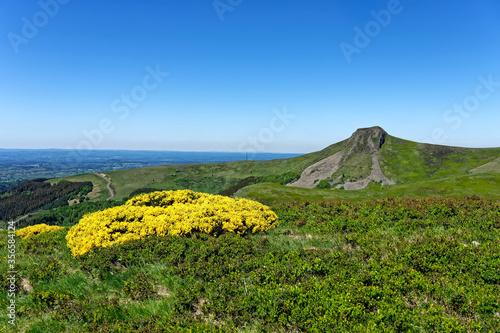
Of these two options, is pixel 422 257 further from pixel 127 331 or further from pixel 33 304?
pixel 33 304

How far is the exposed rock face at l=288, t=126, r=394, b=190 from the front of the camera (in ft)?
274

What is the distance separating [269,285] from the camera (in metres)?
7.54

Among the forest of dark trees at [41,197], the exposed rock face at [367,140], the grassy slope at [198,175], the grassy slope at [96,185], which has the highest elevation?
Answer: the exposed rock face at [367,140]

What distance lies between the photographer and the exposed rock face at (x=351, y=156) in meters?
83.4

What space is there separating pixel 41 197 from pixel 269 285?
166 meters

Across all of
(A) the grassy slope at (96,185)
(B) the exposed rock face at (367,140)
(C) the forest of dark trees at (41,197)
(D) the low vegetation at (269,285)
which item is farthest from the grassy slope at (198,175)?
(D) the low vegetation at (269,285)

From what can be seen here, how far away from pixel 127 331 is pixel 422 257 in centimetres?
1071

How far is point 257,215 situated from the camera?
17953 millimetres

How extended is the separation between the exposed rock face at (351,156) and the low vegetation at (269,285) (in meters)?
71.2

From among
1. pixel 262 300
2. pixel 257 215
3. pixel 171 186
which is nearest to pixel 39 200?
pixel 171 186

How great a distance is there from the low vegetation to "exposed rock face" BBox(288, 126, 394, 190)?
71.2m

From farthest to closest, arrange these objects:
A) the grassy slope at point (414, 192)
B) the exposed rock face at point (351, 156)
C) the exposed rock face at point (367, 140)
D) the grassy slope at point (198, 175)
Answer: the grassy slope at point (198, 175)
the exposed rock face at point (367, 140)
the exposed rock face at point (351, 156)
the grassy slope at point (414, 192)

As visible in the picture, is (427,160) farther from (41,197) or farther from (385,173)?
(41,197)

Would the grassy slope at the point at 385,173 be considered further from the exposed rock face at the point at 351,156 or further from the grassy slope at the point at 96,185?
the exposed rock face at the point at 351,156
